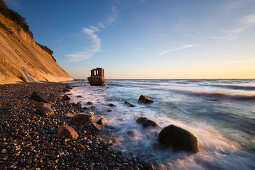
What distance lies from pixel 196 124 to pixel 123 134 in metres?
3.23

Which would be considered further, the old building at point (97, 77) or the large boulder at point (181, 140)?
the old building at point (97, 77)

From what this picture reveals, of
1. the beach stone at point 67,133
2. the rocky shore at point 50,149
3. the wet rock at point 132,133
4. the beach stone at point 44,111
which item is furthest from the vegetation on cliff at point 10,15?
the wet rock at point 132,133

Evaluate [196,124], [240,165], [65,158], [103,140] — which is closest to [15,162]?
[65,158]

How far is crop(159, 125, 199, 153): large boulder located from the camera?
2.60m

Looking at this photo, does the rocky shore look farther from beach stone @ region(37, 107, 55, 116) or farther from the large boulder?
the large boulder

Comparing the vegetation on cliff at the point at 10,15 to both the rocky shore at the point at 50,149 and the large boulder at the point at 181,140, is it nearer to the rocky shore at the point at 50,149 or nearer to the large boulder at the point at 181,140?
the rocky shore at the point at 50,149

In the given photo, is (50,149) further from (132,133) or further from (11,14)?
(11,14)

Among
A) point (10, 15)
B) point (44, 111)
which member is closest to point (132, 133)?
point (44, 111)

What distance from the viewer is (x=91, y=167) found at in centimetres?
180

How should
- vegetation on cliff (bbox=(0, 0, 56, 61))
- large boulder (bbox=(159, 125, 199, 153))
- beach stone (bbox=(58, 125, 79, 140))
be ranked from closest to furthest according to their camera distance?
beach stone (bbox=(58, 125, 79, 140)) < large boulder (bbox=(159, 125, 199, 153)) < vegetation on cliff (bbox=(0, 0, 56, 61))

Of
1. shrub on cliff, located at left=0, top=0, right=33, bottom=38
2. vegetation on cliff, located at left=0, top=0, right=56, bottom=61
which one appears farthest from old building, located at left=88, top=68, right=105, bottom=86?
shrub on cliff, located at left=0, top=0, right=33, bottom=38

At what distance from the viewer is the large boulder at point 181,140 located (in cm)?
260

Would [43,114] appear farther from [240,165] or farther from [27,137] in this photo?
[240,165]

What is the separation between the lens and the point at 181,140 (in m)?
2.63
